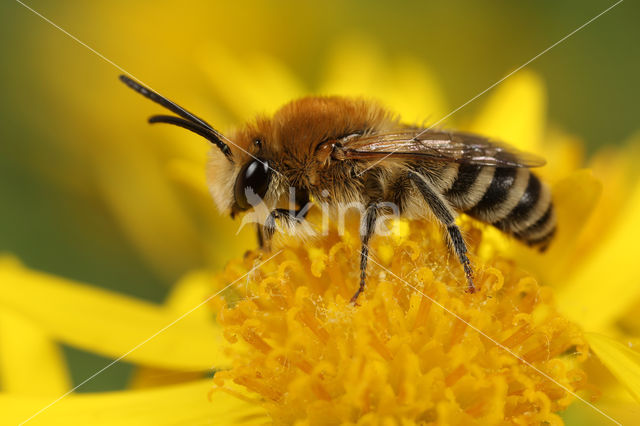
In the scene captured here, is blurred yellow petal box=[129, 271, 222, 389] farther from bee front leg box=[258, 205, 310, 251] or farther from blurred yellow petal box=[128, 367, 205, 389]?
bee front leg box=[258, 205, 310, 251]

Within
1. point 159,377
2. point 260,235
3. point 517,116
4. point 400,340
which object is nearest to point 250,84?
point 517,116

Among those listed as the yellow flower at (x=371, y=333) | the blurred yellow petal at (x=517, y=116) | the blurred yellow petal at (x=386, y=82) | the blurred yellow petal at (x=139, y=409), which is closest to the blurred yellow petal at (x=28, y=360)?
the yellow flower at (x=371, y=333)

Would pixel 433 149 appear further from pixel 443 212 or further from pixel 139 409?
pixel 139 409

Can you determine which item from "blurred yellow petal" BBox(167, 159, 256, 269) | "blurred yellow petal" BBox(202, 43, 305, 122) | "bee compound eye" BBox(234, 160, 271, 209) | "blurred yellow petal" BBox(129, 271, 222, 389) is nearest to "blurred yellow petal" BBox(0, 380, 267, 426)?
"blurred yellow petal" BBox(129, 271, 222, 389)

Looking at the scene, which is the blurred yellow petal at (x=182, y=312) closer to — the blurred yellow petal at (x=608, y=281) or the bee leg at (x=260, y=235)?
the bee leg at (x=260, y=235)

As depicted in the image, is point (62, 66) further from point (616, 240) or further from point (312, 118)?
point (616, 240)

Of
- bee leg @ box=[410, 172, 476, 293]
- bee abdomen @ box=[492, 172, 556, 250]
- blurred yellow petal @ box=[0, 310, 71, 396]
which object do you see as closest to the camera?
bee leg @ box=[410, 172, 476, 293]

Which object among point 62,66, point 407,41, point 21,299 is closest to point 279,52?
point 407,41
